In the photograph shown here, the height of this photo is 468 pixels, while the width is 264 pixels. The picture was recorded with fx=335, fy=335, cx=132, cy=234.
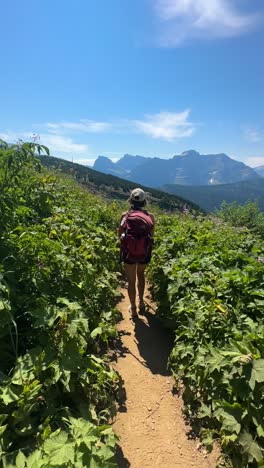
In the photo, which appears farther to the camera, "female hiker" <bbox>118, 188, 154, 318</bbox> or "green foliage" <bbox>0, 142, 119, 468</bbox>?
"female hiker" <bbox>118, 188, 154, 318</bbox>

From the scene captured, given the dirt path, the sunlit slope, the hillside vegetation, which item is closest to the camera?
the hillside vegetation

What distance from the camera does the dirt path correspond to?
3.46 m

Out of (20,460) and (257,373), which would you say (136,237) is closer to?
(257,373)

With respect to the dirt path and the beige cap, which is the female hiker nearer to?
the beige cap

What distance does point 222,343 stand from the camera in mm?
3846

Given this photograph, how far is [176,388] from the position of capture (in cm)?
443

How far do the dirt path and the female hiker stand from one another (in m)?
1.12

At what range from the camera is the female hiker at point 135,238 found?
6.09m

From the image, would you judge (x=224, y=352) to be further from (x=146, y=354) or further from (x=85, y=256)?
(x=85, y=256)

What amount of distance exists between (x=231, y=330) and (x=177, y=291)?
1385 millimetres

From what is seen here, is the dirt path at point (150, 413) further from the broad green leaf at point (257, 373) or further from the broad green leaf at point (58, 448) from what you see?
the broad green leaf at point (58, 448)

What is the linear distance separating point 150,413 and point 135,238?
291cm

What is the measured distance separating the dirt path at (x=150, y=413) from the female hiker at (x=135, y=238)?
1.12 m

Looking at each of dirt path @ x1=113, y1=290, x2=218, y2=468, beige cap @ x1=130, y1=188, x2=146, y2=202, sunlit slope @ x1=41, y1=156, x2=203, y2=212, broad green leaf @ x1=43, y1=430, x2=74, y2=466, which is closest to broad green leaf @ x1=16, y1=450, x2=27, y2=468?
broad green leaf @ x1=43, y1=430, x2=74, y2=466
